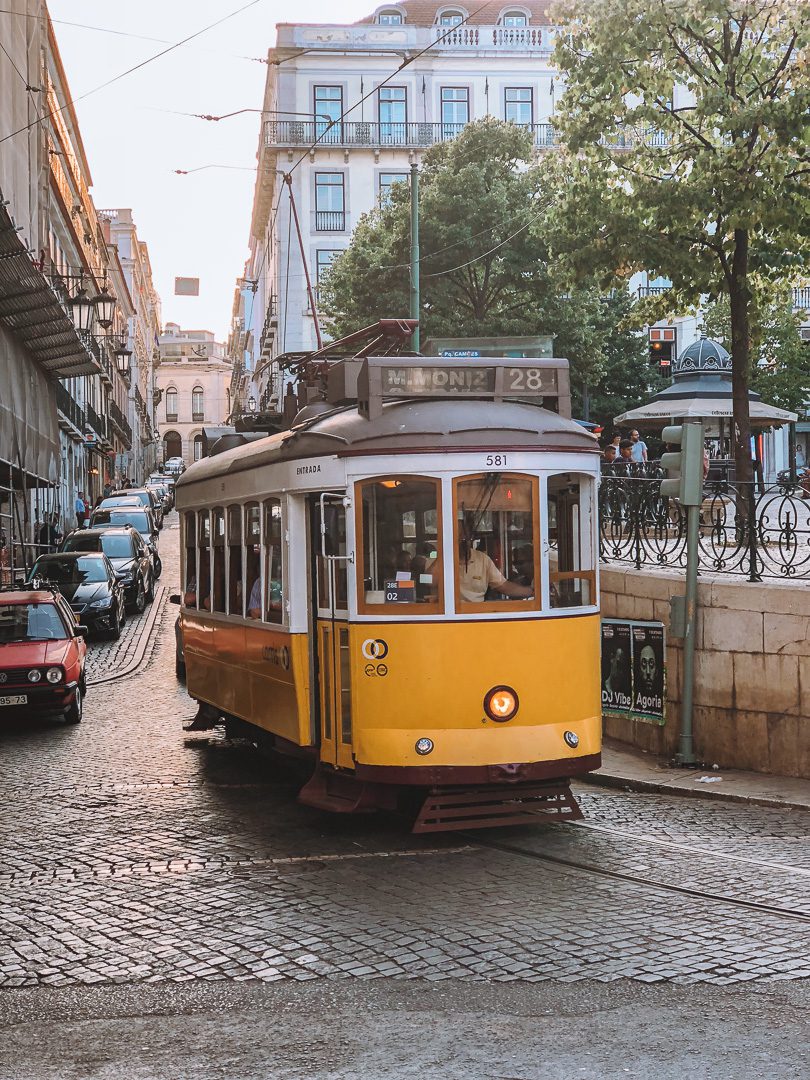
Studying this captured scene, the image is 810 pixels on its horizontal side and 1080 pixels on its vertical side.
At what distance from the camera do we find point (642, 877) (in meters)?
7.99

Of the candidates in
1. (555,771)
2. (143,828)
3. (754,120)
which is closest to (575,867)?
(555,771)

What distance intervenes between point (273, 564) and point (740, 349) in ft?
25.5

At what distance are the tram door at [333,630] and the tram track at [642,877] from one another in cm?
110

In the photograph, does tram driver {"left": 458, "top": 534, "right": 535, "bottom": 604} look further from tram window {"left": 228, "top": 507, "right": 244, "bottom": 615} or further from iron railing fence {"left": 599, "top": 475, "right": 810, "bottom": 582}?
iron railing fence {"left": 599, "top": 475, "right": 810, "bottom": 582}

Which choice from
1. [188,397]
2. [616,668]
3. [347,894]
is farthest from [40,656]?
[188,397]

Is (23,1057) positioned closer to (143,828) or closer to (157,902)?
(157,902)

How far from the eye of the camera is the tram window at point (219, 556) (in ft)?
38.4

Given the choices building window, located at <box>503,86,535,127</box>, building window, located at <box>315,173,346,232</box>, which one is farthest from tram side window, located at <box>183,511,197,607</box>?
building window, located at <box>503,86,535,127</box>

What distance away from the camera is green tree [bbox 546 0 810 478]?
1452cm

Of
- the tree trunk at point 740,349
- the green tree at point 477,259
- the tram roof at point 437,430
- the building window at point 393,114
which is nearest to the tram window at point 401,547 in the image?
the tram roof at point 437,430

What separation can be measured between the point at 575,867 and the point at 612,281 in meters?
10.1

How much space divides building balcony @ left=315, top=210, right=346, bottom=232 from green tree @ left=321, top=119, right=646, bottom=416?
18654 millimetres

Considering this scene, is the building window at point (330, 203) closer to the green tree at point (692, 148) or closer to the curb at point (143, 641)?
the curb at point (143, 641)

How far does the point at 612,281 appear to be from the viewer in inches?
661
